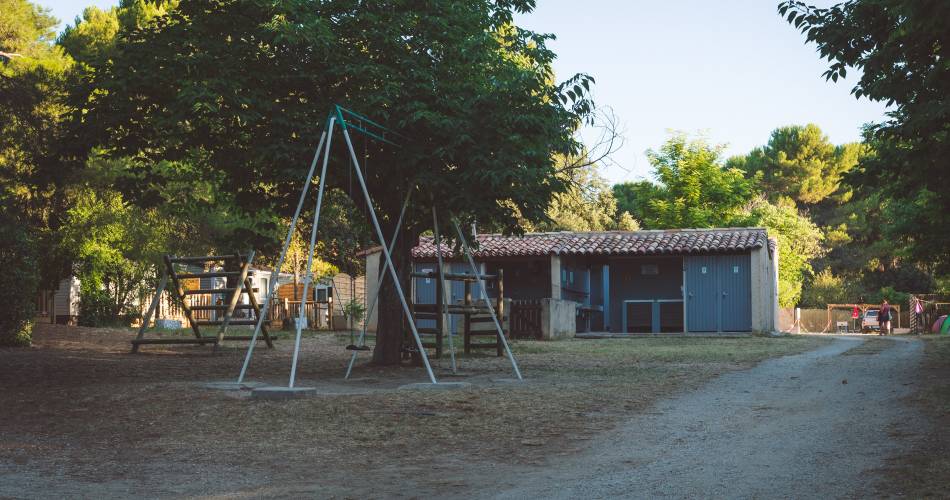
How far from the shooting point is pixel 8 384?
37.0ft

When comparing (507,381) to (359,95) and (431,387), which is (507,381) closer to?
(431,387)

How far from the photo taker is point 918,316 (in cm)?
3966

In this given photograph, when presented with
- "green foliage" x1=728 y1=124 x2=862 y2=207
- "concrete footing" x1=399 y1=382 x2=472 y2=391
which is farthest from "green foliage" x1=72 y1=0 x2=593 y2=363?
"green foliage" x1=728 y1=124 x2=862 y2=207

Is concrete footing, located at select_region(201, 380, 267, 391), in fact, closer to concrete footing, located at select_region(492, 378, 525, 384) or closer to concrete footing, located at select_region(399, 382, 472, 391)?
concrete footing, located at select_region(399, 382, 472, 391)

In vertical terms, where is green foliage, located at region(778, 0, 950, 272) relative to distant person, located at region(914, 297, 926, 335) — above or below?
above

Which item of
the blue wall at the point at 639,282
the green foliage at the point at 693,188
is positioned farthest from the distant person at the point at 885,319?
the green foliage at the point at 693,188

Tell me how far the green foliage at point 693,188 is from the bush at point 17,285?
116 feet

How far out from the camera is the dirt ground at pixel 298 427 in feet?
19.2

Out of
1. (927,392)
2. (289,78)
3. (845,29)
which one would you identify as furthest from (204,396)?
(845,29)

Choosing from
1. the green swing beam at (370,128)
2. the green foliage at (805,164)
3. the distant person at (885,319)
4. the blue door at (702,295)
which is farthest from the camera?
the green foliage at (805,164)

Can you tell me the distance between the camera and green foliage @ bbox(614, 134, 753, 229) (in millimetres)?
49312

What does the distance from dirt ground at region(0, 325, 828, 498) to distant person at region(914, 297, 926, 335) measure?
28.1m

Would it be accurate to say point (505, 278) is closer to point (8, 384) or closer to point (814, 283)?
point (8, 384)

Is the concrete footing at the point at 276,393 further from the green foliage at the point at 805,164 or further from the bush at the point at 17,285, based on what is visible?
the green foliage at the point at 805,164
